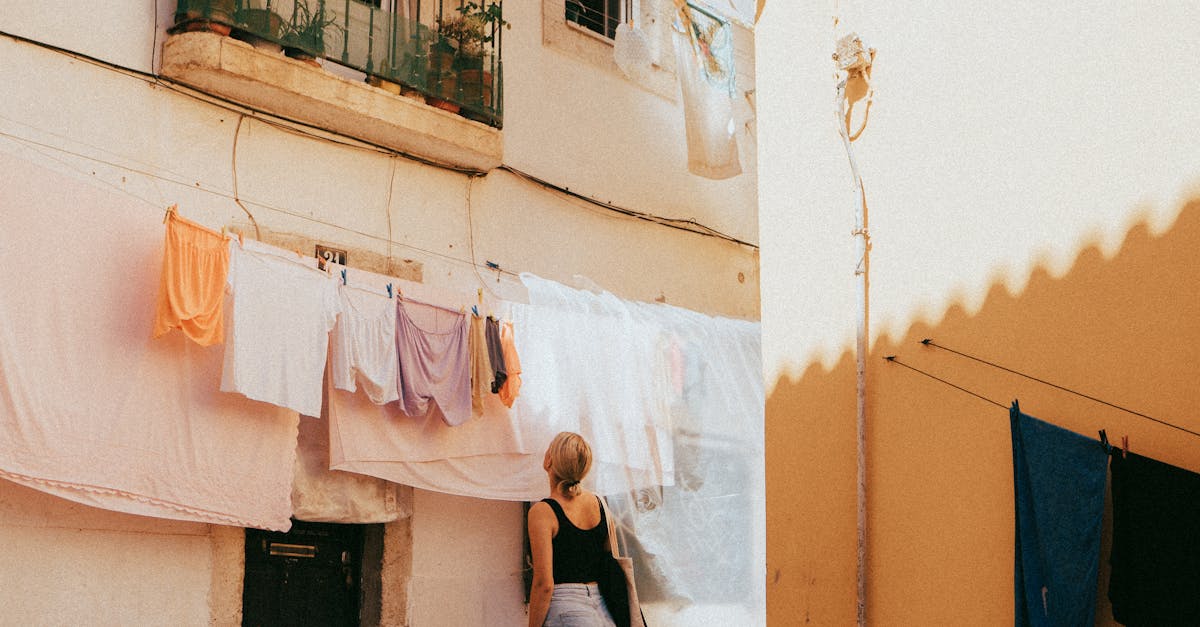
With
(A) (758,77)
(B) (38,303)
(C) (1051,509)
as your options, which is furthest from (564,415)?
(C) (1051,509)

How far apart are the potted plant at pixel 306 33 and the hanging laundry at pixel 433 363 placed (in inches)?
68.9

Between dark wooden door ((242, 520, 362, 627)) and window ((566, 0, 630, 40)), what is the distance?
4925 millimetres

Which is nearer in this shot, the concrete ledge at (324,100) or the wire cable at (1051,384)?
the wire cable at (1051,384)

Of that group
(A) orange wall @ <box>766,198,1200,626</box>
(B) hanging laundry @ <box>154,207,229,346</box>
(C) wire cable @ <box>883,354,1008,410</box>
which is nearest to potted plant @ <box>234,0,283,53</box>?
(B) hanging laundry @ <box>154,207,229,346</box>

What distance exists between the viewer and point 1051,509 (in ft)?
17.6

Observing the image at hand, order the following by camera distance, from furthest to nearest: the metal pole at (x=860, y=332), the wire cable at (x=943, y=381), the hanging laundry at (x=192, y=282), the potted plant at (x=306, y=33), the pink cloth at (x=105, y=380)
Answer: the potted plant at (x=306, y=33)
the hanging laundry at (x=192, y=282)
the pink cloth at (x=105, y=380)
the metal pole at (x=860, y=332)
the wire cable at (x=943, y=381)

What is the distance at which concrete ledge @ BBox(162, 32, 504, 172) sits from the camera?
8.05 meters

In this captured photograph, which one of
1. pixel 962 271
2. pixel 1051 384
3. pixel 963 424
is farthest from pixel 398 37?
pixel 1051 384

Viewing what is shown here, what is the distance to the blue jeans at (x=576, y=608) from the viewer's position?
5.29m

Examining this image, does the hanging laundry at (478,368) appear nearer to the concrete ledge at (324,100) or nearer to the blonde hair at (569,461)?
the concrete ledge at (324,100)

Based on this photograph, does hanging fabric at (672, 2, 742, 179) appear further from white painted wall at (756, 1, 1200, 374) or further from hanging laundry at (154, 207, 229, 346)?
hanging laundry at (154, 207, 229, 346)

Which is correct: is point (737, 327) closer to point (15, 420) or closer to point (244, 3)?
point (244, 3)

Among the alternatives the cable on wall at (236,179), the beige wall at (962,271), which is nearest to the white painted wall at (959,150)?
the beige wall at (962,271)

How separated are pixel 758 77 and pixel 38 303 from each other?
405 cm
